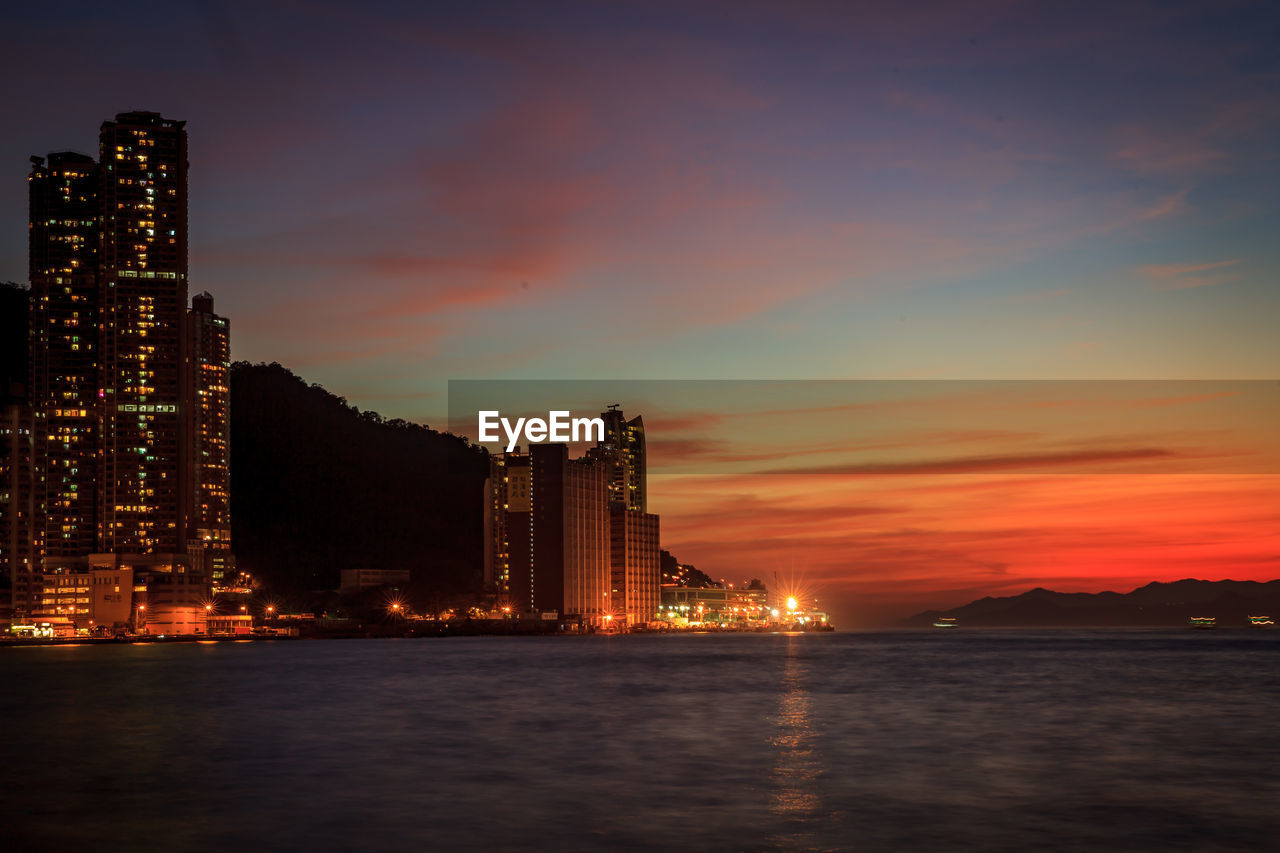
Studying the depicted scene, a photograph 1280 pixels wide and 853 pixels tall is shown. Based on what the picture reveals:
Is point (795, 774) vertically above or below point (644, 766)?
above

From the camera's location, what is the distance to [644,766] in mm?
50406

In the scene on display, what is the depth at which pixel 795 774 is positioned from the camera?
46969 mm

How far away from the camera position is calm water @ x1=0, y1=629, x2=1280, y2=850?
35594 mm

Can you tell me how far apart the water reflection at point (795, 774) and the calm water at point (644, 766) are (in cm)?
19

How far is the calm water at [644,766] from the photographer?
3559 centimetres

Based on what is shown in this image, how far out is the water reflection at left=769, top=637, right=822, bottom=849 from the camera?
116ft

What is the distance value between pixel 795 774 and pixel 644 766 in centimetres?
675

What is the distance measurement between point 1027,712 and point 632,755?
31153 mm

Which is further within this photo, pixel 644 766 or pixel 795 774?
pixel 644 766

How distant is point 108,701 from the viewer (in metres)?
88.8

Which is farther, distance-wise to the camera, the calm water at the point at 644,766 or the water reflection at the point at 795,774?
the calm water at the point at 644,766

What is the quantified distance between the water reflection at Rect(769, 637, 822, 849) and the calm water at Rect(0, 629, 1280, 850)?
190 millimetres

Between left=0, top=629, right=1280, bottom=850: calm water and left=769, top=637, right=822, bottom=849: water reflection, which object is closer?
left=769, top=637, right=822, bottom=849: water reflection

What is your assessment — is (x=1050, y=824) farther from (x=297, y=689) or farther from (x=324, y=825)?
(x=297, y=689)
